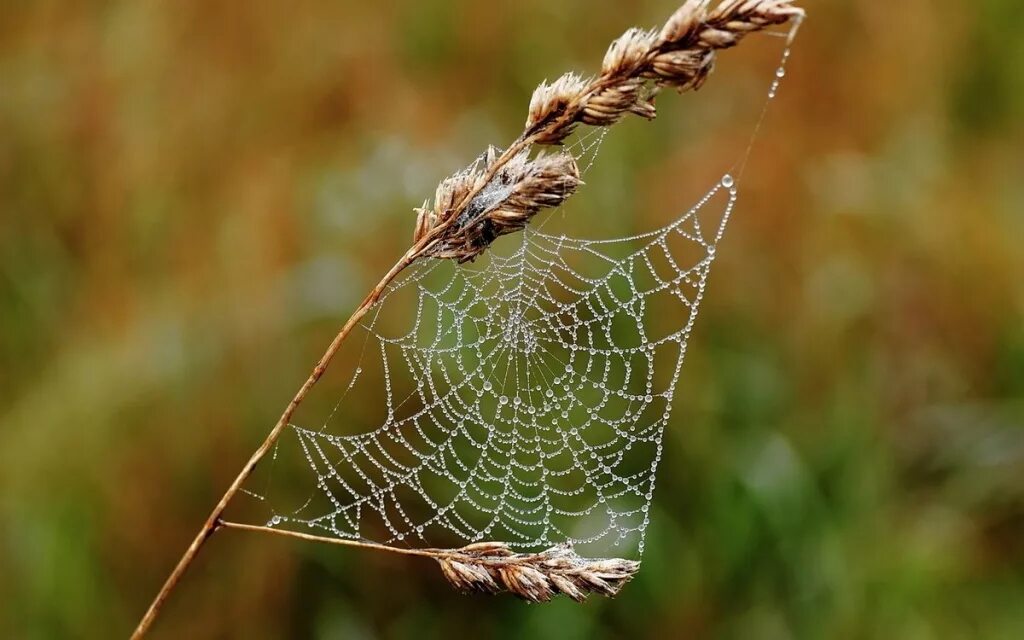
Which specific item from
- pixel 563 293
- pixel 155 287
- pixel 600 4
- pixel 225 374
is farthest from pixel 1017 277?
pixel 155 287

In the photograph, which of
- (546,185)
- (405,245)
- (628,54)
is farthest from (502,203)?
(405,245)

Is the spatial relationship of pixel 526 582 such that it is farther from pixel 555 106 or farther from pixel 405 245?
pixel 405 245

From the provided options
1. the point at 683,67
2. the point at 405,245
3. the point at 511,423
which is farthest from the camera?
the point at 405,245

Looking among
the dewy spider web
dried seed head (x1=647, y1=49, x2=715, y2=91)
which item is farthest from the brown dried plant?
the dewy spider web

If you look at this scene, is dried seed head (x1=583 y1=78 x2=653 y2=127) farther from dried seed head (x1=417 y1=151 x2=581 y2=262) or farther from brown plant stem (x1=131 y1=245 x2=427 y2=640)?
brown plant stem (x1=131 y1=245 x2=427 y2=640)

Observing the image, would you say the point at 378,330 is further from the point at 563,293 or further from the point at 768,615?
the point at 768,615

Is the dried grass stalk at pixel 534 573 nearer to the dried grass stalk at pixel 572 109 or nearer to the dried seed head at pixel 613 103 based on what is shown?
the dried grass stalk at pixel 572 109
